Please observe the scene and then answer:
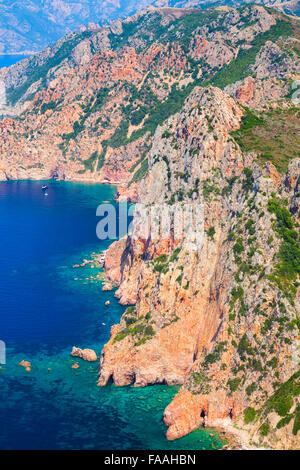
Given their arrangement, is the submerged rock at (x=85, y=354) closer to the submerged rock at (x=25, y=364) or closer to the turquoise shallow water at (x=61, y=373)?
the turquoise shallow water at (x=61, y=373)

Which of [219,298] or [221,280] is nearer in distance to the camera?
[219,298]

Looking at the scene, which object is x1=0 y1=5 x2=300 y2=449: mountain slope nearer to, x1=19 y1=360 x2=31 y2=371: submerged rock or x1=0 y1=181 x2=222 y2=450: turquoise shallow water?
x1=0 y1=181 x2=222 y2=450: turquoise shallow water

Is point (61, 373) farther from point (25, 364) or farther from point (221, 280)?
point (221, 280)

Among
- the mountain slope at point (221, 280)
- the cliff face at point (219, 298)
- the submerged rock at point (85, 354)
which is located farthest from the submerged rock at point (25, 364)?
the cliff face at point (219, 298)

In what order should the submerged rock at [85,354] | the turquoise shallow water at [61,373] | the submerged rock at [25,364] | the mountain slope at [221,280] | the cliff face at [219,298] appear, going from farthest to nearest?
the submerged rock at [85,354]
the submerged rock at [25,364]
the mountain slope at [221,280]
the cliff face at [219,298]
the turquoise shallow water at [61,373]

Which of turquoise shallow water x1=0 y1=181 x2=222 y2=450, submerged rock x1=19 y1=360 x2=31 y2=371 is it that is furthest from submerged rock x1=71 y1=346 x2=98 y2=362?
submerged rock x1=19 y1=360 x2=31 y2=371

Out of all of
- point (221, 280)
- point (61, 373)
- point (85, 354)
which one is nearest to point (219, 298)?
point (221, 280)
